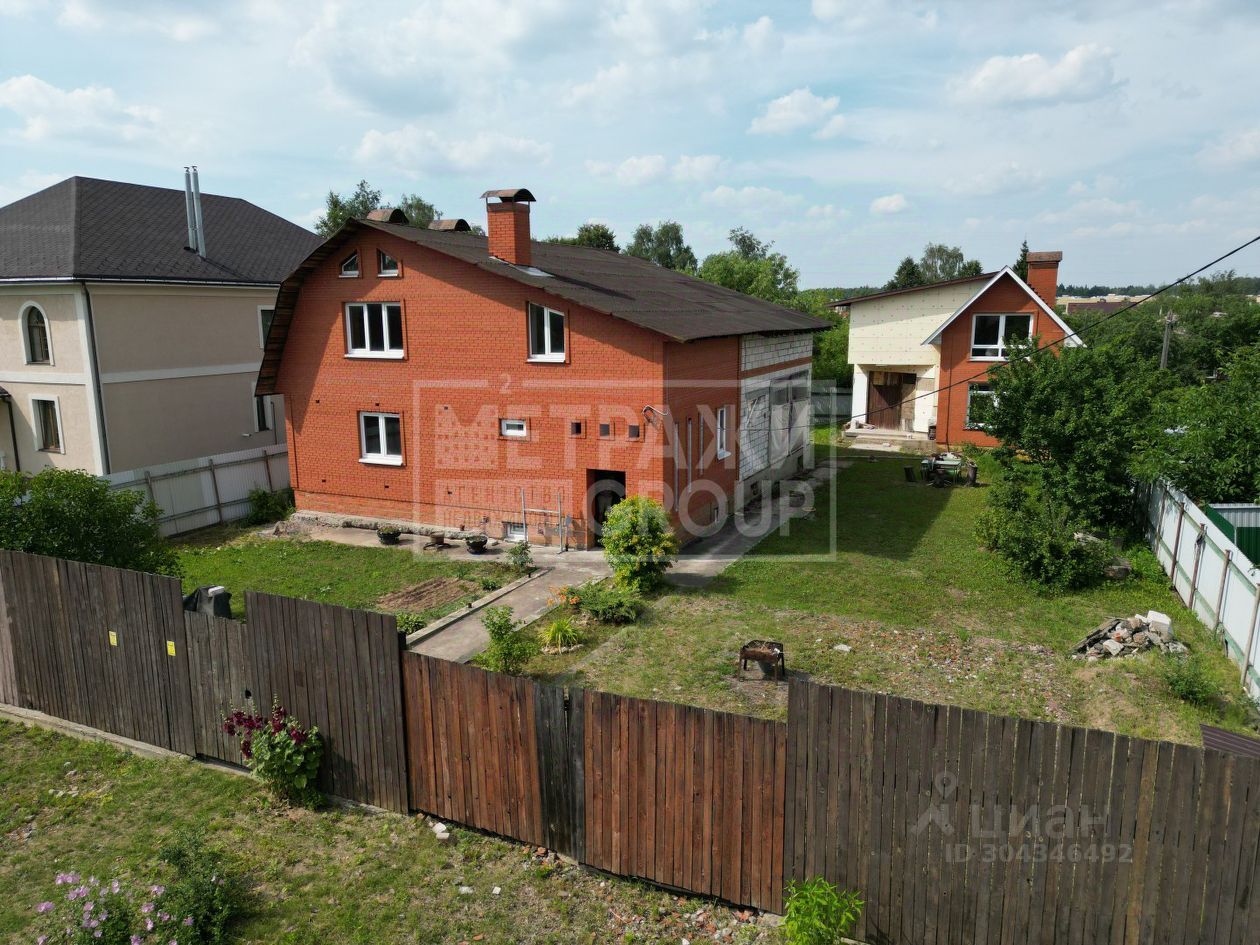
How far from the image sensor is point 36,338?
2248 cm

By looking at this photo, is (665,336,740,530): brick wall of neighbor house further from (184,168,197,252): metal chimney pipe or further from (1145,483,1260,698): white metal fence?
(184,168,197,252): metal chimney pipe

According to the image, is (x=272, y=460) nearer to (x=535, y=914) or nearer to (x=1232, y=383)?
(x=535, y=914)

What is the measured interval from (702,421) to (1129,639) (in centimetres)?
962

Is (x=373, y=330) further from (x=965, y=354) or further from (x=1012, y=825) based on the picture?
(x=965, y=354)

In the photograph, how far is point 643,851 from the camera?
6969 mm

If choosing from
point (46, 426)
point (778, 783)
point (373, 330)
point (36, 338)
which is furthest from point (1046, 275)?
point (46, 426)

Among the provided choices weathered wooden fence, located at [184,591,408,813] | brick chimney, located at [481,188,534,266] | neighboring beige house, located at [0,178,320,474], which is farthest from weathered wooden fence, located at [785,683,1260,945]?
neighboring beige house, located at [0,178,320,474]

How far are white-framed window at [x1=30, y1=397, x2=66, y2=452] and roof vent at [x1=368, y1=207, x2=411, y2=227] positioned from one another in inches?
435

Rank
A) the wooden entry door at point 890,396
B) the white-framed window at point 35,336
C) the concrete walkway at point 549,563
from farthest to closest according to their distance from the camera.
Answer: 1. the wooden entry door at point 890,396
2. the white-framed window at point 35,336
3. the concrete walkway at point 549,563

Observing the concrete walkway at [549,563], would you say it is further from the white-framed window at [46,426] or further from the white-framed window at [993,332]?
the white-framed window at [993,332]

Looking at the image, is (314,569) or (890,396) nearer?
(314,569)

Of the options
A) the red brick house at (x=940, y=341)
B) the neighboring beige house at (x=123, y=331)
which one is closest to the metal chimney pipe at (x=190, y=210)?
the neighboring beige house at (x=123, y=331)

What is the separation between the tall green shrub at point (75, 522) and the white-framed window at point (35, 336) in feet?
42.6

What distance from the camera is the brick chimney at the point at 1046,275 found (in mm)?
33000
